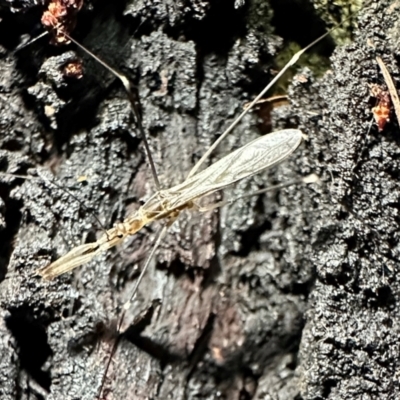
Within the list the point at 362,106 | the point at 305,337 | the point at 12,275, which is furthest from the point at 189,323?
the point at 362,106

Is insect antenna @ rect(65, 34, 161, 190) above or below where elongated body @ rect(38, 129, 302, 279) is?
above

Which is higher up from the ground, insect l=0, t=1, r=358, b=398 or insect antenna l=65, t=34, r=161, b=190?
insect antenna l=65, t=34, r=161, b=190

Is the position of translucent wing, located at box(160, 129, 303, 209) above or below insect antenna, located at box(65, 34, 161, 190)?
below

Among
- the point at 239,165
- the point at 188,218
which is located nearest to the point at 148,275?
the point at 188,218

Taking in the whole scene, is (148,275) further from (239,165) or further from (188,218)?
(239,165)
